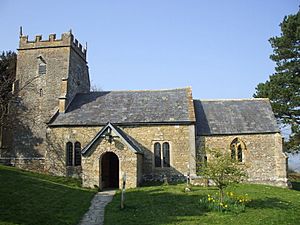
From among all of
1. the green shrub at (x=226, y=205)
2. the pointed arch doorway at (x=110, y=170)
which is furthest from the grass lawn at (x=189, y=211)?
the pointed arch doorway at (x=110, y=170)

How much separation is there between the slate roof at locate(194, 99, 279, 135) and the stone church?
0.30 feet

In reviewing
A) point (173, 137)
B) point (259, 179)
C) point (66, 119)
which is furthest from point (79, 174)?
point (259, 179)

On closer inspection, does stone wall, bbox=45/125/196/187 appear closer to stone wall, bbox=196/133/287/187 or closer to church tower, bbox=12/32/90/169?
stone wall, bbox=196/133/287/187

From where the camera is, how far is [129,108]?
1225 inches

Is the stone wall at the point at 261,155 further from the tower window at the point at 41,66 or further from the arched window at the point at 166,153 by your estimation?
the tower window at the point at 41,66

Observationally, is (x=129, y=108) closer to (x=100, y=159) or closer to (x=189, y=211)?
(x=100, y=159)

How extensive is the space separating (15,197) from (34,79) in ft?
67.1

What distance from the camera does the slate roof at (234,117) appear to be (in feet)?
98.1

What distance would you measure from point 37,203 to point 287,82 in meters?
33.8

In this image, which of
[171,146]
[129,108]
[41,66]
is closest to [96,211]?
[171,146]

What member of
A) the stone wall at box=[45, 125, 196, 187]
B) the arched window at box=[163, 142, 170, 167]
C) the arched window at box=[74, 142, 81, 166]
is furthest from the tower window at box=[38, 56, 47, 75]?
the arched window at box=[163, 142, 170, 167]

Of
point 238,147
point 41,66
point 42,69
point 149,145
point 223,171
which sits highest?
point 41,66

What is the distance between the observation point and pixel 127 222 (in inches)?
530

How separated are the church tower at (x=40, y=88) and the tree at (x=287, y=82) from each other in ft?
77.8
